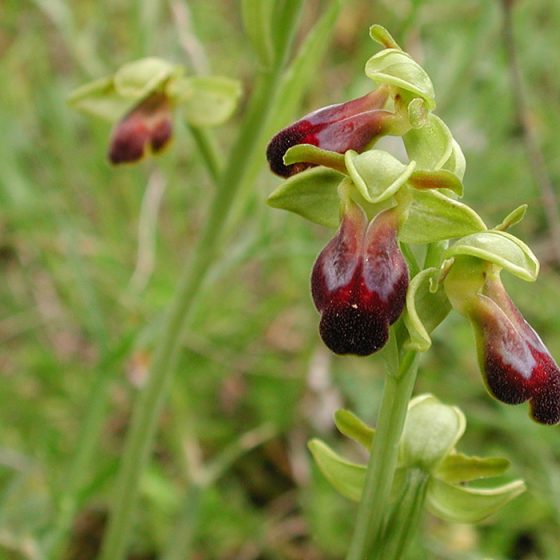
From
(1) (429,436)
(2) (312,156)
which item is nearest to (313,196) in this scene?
(2) (312,156)

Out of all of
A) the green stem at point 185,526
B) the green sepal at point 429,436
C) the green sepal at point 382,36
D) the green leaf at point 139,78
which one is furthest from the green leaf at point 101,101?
the green sepal at point 429,436

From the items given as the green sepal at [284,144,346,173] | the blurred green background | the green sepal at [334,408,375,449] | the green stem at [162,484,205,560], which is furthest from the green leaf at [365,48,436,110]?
the green stem at [162,484,205,560]

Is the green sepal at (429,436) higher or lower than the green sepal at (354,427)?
lower

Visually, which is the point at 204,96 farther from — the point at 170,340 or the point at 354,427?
the point at 354,427

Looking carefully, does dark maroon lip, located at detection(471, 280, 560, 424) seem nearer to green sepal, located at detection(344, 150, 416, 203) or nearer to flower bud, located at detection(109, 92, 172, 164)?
green sepal, located at detection(344, 150, 416, 203)

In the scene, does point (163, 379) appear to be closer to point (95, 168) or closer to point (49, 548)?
point (49, 548)

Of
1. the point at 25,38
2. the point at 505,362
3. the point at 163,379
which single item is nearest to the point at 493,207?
the point at 163,379

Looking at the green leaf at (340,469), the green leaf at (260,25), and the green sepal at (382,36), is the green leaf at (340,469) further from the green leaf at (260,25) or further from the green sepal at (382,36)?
the green leaf at (260,25)
